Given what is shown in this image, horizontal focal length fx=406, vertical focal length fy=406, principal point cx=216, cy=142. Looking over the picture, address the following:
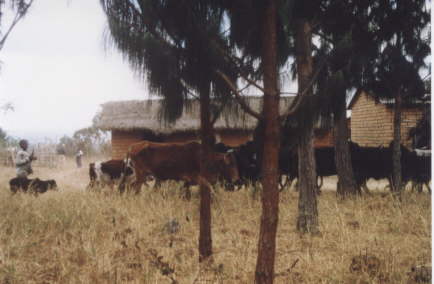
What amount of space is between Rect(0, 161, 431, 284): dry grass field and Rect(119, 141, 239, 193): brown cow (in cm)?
158

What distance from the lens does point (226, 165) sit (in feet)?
29.0

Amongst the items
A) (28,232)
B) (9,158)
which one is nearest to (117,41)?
(28,232)

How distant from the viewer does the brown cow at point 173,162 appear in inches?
339

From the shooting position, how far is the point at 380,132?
585 inches

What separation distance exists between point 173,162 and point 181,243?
13.8 ft

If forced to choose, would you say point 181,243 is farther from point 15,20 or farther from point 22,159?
point 22,159

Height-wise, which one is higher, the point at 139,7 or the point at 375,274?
the point at 139,7

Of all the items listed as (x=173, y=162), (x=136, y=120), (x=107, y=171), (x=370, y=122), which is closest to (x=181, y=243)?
(x=173, y=162)

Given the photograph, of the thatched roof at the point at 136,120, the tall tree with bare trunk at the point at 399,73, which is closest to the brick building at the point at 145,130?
the thatched roof at the point at 136,120

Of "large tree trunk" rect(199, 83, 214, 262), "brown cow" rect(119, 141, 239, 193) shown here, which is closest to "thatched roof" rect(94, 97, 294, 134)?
"brown cow" rect(119, 141, 239, 193)

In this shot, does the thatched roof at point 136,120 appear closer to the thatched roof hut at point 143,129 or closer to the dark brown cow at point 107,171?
the thatched roof hut at point 143,129

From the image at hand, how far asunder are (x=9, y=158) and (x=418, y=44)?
1870cm

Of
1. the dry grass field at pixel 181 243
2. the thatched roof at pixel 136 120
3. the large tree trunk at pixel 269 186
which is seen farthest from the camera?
the thatched roof at pixel 136 120

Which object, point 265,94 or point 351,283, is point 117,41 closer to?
point 265,94
